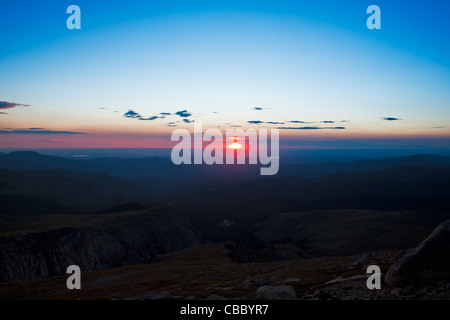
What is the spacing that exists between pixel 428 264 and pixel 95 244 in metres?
119

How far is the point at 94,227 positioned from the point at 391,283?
4791 inches

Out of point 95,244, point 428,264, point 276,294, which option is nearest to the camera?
point 428,264

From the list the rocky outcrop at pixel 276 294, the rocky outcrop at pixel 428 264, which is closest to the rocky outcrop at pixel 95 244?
the rocky outcrop at pixel 276 294

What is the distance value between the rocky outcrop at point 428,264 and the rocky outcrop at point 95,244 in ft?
314

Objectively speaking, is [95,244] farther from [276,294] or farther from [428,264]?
[428,264]

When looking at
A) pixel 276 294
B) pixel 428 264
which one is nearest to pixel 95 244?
pixel 276 294

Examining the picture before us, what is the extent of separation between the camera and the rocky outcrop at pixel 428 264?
15531 mm

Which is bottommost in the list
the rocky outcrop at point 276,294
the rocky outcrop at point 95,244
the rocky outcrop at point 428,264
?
the rocky outcrop at point 95,244

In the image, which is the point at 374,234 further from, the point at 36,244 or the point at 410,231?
the point at 36,244

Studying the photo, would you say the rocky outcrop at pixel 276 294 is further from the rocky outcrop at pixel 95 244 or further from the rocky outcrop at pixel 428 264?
the rocky outcrop at pixel 95 244

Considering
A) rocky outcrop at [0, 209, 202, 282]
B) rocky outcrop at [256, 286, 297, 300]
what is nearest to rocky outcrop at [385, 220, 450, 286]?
rocky outcrop at [256, 286, 297, 300]

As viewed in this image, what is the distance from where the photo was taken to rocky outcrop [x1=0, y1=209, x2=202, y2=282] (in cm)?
8419

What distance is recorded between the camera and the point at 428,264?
15852 millimetres

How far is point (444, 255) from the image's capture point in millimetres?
15750
